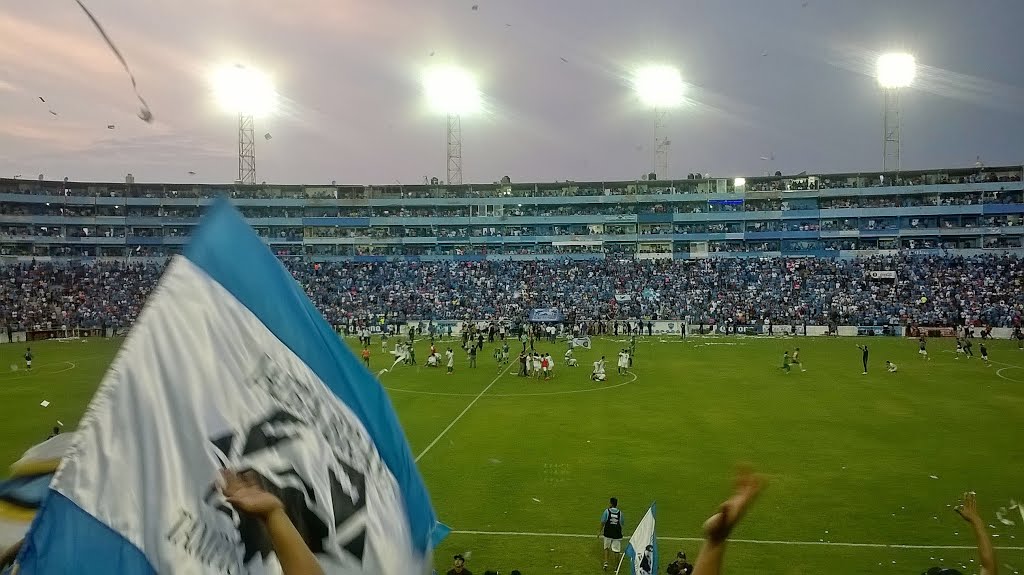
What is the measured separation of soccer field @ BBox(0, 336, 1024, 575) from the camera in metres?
13.8

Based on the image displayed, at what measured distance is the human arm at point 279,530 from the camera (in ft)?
8.43

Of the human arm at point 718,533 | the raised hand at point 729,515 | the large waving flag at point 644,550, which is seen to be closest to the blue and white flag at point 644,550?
the large waving flag at point 644,550

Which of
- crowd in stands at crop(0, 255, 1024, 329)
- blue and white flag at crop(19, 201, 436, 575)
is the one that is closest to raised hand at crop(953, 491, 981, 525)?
blue and white flag at crop(19, 201, 436, 575)

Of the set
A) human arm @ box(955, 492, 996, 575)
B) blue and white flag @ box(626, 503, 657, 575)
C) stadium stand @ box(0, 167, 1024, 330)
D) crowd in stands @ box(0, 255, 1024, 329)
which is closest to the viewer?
human arm @ box(955, 492, 996, 575)

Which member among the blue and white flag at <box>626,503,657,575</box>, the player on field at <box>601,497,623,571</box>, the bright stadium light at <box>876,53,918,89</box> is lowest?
the player on field at <box>601,497,623,571</box>

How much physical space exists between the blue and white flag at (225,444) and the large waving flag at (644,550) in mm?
6540

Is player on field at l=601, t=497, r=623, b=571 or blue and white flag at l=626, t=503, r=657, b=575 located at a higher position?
blue and white flag at l=626, t=503, r=657, b=575

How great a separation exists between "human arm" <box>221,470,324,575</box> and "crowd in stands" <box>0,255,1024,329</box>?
6530 centimetres

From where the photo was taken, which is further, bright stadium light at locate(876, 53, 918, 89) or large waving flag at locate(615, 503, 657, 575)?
bright stadium light at locate(876, 53, 918, 89)

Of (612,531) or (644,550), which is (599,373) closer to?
(612,531)

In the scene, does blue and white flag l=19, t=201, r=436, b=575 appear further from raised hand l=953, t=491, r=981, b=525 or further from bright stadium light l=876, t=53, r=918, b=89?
bright stadium light l=876, t=53, r=918, b=89

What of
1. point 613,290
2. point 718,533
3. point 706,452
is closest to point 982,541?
point 718,533

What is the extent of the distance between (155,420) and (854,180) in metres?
94.4

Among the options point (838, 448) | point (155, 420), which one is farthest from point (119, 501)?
point (838, 448)
